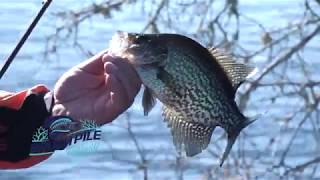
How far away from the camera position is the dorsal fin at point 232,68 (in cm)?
252

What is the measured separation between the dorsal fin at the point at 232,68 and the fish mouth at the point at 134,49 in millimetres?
131

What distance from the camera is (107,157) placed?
23.3 feet

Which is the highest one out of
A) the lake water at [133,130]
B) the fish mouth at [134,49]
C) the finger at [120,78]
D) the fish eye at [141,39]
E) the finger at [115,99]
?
the fish eye at [141,39]

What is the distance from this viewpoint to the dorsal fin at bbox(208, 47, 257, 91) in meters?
2.52

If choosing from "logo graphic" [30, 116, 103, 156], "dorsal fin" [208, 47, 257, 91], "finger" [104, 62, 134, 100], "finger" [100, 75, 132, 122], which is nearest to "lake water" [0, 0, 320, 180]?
"logo graphic" [30, 116, 103, 156]

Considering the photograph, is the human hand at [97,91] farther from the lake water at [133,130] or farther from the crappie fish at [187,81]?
the lake water at [133,130]

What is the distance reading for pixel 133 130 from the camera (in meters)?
7.25

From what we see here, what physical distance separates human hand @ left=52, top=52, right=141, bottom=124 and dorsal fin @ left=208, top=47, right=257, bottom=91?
201mm

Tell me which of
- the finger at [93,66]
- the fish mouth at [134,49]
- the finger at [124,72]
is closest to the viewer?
the fish mouth at [134,49]

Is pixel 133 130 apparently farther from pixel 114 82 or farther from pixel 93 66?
pixel 114 82

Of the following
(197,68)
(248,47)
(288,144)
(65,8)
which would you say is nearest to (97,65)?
(197,68)

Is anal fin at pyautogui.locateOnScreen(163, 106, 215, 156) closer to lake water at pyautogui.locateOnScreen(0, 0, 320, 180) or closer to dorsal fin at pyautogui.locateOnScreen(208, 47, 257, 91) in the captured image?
dorsal fin at pyautogui.locateOnScreen(208, 47, 257, 91)

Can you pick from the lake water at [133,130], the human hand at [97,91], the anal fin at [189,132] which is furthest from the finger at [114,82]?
the lake water at [133,130]

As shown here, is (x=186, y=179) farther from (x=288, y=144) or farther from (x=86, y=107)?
(x=86, y=107)
